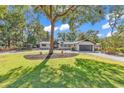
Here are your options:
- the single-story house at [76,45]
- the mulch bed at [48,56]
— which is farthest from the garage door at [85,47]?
the mulch bed at [48,56]

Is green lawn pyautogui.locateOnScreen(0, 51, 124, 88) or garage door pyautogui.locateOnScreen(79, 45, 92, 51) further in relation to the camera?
garage door pyautogui.locateOnScreen(79, 45, 92, 51)

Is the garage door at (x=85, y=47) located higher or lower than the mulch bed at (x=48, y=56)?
higher

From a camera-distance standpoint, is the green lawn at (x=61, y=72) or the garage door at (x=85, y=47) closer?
the green lawn at (x=61, y=72)

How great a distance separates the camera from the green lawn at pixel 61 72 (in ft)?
9.99

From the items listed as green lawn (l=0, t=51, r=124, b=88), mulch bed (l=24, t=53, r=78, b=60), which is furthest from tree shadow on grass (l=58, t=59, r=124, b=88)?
mulch bed (l=24, t=53, r=78, b=60)

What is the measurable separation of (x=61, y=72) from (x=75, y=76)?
0.68 ft

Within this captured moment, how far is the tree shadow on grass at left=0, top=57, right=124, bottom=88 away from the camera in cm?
303

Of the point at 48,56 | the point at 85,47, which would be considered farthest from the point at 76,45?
the point at 48,56

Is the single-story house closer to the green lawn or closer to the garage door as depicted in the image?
the garage door

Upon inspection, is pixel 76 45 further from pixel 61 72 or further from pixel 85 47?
pixel 61 72

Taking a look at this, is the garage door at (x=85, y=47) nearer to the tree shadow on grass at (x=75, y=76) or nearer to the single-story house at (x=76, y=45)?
the single-story house at (x=76, y=45)

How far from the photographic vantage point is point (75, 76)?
125 inches

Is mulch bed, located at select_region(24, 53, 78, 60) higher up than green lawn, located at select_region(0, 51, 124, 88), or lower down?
higher up

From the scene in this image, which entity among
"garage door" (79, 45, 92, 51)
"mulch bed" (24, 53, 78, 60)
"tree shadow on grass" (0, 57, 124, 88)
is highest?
"garage door" (79, 45, 92, 51)
